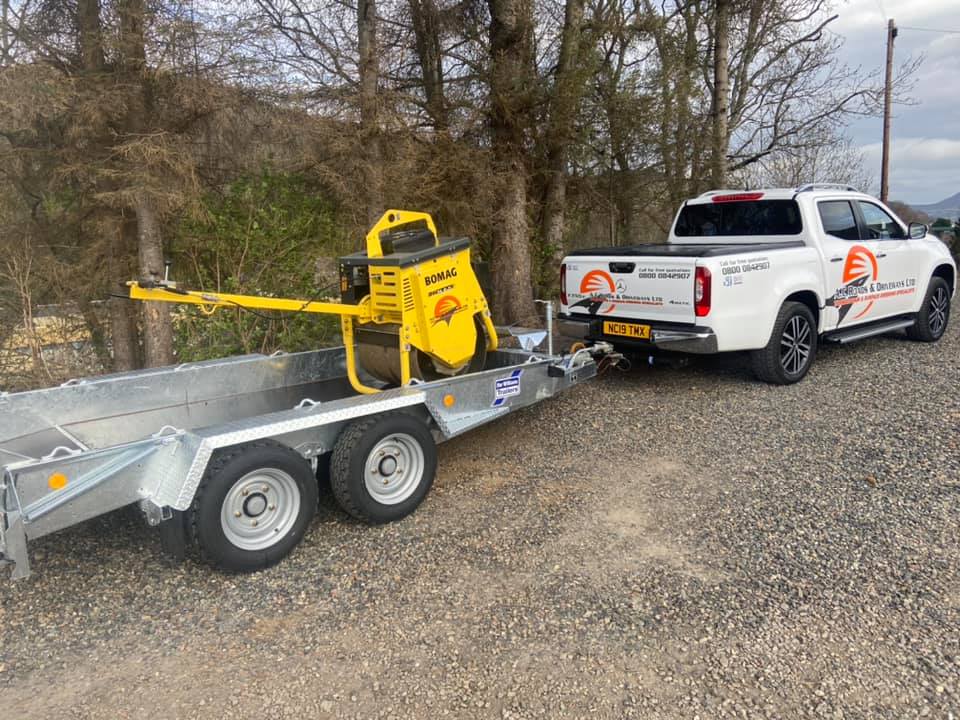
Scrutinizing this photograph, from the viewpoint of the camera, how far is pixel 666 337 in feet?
20.2

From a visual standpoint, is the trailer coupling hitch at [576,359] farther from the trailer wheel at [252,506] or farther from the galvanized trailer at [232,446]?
the trailer wheel at [252,506]

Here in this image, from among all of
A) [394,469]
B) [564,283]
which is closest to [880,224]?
[564,283]

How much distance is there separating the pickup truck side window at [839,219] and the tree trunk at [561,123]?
3411 millimetres

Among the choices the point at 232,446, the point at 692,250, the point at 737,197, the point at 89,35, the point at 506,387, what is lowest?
the point at 506,387

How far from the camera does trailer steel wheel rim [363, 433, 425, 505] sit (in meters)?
4.01

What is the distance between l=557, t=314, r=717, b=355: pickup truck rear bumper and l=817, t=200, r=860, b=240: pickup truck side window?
2.01 m

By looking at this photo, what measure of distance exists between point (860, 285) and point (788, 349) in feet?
4.46

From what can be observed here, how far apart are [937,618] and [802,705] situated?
36.8 inches

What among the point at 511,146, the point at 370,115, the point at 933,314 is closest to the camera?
the point at 370,115

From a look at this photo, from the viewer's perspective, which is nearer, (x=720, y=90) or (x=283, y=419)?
(x=283, y=419)

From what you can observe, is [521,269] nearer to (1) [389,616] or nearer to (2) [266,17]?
(2) [266,17]

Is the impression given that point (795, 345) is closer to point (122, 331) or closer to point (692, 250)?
point (692, 250)

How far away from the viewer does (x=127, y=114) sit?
21.1ft

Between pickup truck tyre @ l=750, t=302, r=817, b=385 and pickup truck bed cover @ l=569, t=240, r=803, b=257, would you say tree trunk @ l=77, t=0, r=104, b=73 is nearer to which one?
pickup truck bed cover @ l=569, t=240, r=803, b=257
